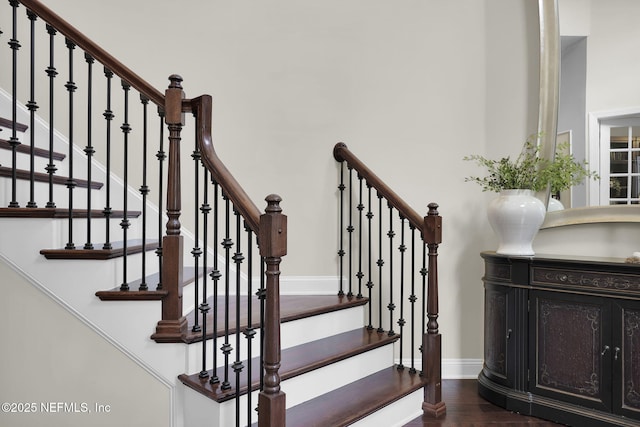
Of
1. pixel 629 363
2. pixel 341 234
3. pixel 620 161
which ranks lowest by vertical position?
pixel 629 363

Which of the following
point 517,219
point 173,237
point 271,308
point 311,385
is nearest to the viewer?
point 271,308

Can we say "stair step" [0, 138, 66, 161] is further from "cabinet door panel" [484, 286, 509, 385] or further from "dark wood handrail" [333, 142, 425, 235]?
"cabinet door panel" [484, 286, 509, 385]

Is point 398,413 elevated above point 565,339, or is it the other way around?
point 565,339

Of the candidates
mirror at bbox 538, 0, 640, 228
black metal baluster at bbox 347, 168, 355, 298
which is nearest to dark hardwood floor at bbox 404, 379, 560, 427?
black metal baluster at bbox 347, 168, 355, 298

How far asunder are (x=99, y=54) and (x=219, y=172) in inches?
32.8

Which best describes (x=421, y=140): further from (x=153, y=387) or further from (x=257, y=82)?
(x=153, y=387)

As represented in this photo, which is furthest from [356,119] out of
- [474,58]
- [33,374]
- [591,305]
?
[33,374]

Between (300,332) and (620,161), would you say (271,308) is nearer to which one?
(300,332)

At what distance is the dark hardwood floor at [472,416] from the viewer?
7.79 feet

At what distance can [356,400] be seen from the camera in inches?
84.0

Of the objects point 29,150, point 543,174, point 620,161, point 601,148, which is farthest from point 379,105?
point 29,150

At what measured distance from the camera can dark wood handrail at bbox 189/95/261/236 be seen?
163 centimetres

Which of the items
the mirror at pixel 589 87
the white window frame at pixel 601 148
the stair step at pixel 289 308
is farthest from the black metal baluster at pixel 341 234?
the white window frame at pixel 601 148

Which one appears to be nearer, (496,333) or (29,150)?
(29,150)
